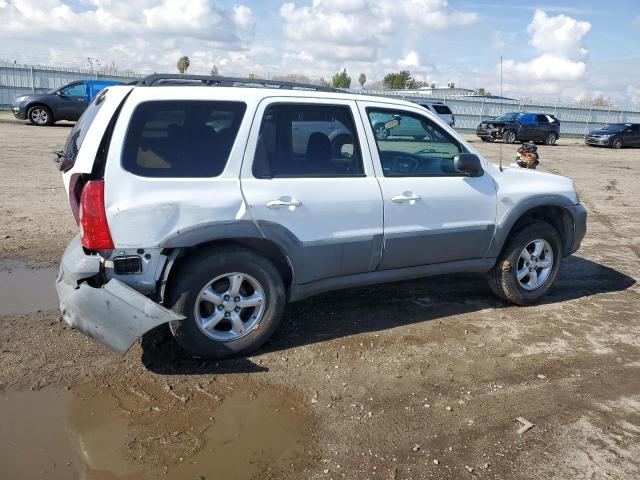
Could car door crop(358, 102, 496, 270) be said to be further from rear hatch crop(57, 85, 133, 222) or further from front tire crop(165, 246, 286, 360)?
rear hatch crop(57, 85, 133, 222)

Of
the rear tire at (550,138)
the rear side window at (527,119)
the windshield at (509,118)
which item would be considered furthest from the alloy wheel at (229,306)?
the rear tire at (550,138)

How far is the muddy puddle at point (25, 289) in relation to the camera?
15.6 feet

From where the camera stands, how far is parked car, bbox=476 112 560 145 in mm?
27047

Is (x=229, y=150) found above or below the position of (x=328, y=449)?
above

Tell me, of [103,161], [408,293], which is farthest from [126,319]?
[408,293]

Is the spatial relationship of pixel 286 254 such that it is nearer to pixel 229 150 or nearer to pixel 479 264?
pixel 229 150

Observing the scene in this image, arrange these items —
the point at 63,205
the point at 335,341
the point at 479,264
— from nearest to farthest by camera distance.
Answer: the point at 335,341
the point at 479,264
the point at 63,205

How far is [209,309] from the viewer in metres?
3.95

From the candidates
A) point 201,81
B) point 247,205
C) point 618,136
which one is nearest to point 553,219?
point 247,205

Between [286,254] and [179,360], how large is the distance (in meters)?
1.09

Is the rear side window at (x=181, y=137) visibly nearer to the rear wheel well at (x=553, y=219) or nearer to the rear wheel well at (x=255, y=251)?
the rear wheel well at (x=255, y=251)

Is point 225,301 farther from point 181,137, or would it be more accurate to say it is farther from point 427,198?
point 427,198

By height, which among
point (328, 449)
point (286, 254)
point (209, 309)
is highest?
point (286, 254)

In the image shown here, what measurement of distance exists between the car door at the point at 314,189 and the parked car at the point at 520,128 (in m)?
24.5
